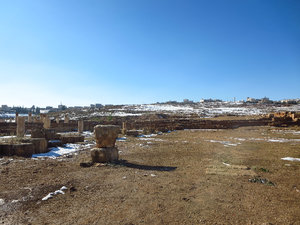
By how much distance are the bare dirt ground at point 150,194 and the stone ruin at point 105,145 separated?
614mm

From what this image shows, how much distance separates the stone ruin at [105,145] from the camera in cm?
808

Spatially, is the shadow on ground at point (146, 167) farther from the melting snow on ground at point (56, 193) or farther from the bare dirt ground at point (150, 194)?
the melting snow on ground at point (56, 193)

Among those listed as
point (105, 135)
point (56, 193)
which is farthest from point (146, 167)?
point (56, 193)

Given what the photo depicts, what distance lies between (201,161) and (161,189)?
A: 3941 mm

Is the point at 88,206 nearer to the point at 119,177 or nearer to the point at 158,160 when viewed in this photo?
the point at 119,177

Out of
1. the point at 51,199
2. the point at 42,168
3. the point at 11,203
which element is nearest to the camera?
the point at 11,203

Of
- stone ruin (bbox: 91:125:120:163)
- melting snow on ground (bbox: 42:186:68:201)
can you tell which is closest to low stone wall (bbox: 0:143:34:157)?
stone ruin (bbox: 91:125:120:163)

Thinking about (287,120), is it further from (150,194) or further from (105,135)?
(150,194)

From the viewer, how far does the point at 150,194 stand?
4.85m

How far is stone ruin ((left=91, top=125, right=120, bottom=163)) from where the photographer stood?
808 centimetres

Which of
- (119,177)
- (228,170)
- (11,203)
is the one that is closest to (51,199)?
(11,203)

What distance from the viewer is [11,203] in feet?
14.0

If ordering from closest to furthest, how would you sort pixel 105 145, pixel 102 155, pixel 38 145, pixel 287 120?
pixel 102 155
pixel 105 145
pixel 38 145
pixel 287 120

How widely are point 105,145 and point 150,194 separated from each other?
3.99 meters
